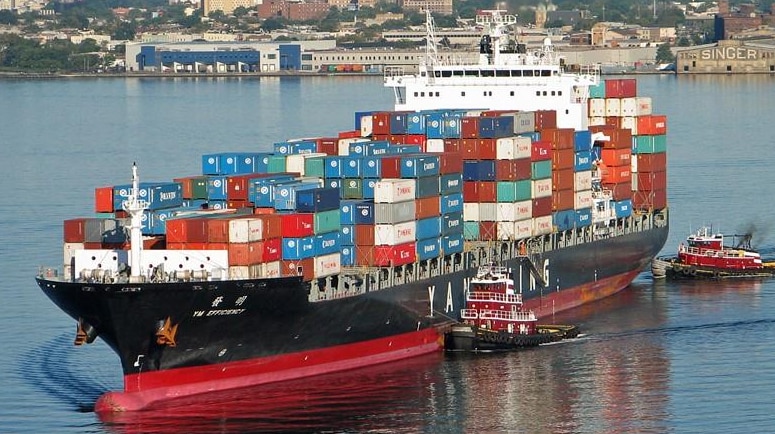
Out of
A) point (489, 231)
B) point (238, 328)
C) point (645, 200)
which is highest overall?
point (489, 231)

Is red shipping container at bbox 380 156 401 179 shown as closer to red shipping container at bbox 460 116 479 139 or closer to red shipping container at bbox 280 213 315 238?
red shipping container at bbox 280 213 315 238

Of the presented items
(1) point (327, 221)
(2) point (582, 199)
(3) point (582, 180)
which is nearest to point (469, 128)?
(3) point (582, 180)

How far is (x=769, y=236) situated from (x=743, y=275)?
7655mm

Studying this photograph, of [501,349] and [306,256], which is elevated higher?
[306,256]

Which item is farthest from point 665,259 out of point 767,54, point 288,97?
point 767,54

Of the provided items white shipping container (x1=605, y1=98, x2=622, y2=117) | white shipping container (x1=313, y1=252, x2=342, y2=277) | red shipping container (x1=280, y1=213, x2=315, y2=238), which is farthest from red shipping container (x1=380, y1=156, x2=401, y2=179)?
white shipping container (x1=605, y1=98, x2=622, y2=117)

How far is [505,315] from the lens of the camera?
149ft

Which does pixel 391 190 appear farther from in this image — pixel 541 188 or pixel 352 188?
pixel 541 188

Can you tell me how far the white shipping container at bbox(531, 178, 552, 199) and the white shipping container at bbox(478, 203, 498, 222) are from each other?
167 cm

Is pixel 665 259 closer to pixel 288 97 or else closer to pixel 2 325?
pixel 2 325

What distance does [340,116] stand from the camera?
117 m

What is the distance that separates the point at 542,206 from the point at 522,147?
238 centimetres

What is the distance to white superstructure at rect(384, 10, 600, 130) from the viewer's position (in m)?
56.6

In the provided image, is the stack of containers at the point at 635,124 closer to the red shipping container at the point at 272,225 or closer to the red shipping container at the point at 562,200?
the red shipping container at the point at 562,200
